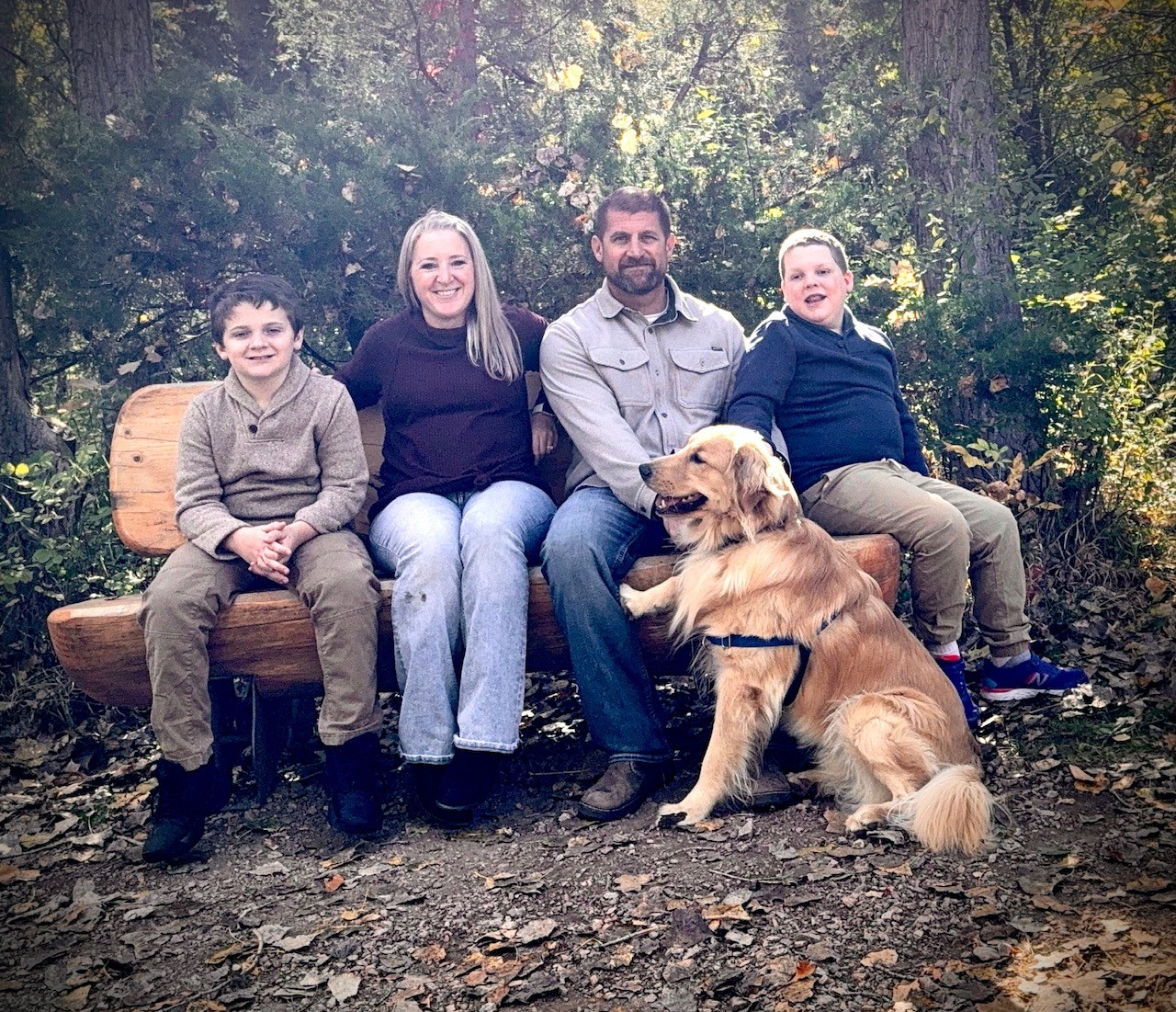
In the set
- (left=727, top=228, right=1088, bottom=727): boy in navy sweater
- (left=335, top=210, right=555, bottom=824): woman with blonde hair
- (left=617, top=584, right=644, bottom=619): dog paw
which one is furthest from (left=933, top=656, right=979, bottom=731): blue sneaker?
(left=335, top=210, right=555, bottom=824): woman with blonde hair

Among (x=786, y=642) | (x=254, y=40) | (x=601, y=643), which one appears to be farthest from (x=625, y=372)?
(x=254, y=40)

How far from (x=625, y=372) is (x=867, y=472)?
1.01m

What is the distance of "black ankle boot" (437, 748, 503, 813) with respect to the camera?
3436mm

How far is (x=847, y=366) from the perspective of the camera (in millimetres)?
4137

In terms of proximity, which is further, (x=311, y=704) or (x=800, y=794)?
(x=311, y=704)

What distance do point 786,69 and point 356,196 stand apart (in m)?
8.64

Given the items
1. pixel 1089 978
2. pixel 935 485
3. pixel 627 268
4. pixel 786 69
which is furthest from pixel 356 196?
pixel 786 69

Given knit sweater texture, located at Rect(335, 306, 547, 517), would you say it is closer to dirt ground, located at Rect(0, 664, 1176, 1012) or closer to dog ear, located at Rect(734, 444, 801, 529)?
dog ear, located at Rect(734, 444, 801, 529)

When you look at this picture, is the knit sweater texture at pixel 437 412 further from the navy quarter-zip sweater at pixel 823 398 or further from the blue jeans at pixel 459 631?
the navy quarter-zip sweater at pixel 823 398

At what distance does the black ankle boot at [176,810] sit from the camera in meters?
3.34

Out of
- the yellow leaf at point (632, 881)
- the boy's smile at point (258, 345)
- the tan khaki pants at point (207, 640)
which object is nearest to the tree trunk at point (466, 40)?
the boy's smile at point (258, 345)

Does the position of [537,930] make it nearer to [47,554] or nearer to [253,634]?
[253,634]

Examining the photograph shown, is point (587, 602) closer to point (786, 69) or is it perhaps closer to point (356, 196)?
point (356, 196)

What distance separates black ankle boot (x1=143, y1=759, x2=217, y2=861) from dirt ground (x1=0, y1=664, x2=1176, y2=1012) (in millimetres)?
70
